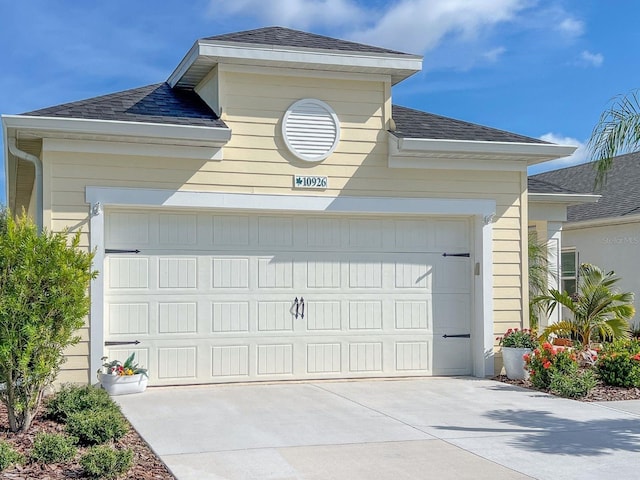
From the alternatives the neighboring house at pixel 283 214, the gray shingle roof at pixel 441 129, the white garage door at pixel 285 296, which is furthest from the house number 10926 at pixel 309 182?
the gray shingle roof at pixel 441 129

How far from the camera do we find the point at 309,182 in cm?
1102

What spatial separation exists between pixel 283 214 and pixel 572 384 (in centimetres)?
448

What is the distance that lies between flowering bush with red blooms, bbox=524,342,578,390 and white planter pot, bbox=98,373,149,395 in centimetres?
529

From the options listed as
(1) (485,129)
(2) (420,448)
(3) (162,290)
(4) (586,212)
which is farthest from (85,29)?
(4) (586,212)

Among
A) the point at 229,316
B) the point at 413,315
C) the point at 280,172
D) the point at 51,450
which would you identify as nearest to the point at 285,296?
the point at 229,316

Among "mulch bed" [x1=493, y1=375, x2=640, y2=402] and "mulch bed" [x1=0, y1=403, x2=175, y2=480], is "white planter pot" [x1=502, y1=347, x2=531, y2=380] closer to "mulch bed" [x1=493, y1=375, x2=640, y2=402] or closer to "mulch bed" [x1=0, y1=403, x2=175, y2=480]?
"mulch bed" [x1=493, y1=375, x2=640, y2=402]

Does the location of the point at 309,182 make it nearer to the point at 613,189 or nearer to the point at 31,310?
the point at 31,310

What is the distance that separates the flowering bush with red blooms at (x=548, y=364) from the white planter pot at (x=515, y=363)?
1.21ft

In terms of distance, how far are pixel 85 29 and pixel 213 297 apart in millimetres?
5203

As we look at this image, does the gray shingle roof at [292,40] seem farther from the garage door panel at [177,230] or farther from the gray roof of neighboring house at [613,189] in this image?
the gray roof of neighboring house at [613,189]

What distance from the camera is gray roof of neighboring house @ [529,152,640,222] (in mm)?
18656

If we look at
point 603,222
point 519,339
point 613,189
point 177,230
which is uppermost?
point 613,189

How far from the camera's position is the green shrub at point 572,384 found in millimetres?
9984

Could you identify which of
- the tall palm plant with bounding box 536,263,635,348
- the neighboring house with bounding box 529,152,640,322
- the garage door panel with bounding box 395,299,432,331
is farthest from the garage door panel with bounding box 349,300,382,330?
the neighboring house with bounding box 529,152,640,322
